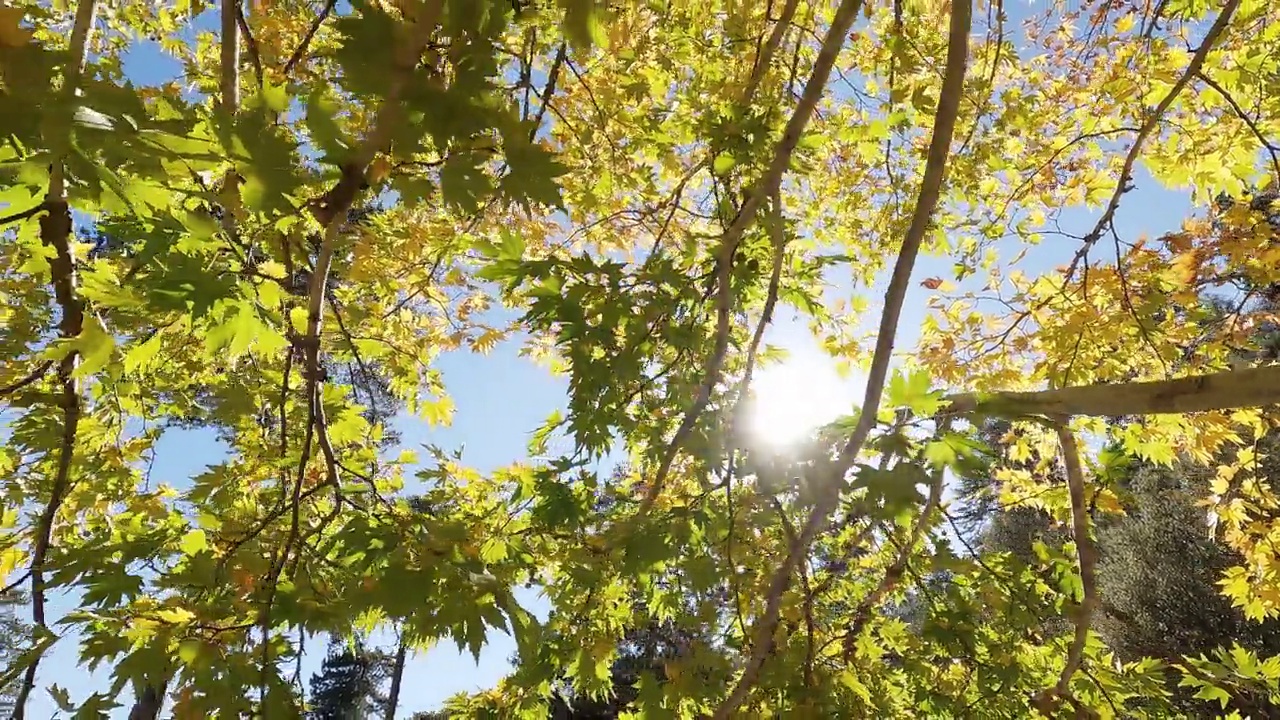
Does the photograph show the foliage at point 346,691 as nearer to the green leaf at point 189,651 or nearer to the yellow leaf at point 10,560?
the yellow leaf at point 10,560

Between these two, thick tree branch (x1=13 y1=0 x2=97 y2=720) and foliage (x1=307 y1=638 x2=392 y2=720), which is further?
foliage (x1=307 y1=638 x2=392 y2=720)

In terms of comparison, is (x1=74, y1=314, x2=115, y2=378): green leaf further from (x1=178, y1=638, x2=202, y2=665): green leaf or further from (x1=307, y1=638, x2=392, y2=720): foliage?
(x1=307, y1=638, x2=392, y2=720): foliage

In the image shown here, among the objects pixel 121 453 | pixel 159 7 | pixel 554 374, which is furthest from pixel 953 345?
pixel 159 7

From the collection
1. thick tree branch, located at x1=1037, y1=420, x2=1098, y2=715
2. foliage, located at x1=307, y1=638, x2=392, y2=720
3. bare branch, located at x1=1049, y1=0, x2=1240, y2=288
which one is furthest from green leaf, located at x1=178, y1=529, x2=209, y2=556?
foliage, located at x1=307, y1=638, x2=392, y2=720

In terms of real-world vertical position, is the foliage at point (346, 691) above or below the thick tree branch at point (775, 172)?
above

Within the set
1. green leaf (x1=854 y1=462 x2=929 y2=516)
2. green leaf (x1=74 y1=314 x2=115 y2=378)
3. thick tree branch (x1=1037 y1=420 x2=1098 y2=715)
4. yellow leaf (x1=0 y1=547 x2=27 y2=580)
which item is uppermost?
yellow leaf (x1=0 y1=547 x2=27 y2=580)

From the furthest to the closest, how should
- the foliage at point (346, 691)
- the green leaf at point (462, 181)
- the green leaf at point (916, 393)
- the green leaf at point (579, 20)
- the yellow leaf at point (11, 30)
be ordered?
the foliage at point (346, 691), the green leaf at point (916, 393), the green leaf at point (462, 181), the green leaf at point (579, 20), the yellow leaf at point (11, 30)

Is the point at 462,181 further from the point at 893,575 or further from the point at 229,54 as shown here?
the point at 893,575

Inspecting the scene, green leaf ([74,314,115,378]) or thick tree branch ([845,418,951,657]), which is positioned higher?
green leaf ([74,314,115,378])

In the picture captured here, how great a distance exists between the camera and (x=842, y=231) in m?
4.91

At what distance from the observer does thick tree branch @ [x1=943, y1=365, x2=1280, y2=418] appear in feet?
4.29

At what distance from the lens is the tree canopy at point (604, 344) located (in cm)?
128

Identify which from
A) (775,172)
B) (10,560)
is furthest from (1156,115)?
(10,560)

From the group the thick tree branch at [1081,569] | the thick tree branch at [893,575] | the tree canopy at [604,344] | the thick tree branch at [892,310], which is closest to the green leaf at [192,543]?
the tree canopy at [604,344]
